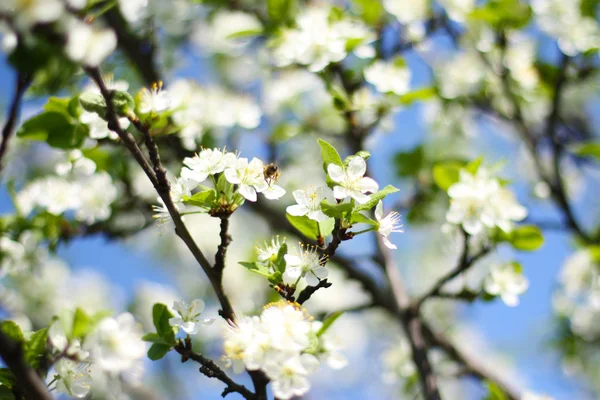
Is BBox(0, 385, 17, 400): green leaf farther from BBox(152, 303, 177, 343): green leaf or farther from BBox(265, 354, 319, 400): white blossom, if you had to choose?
BBox(265, 354, 319, 400): white blossom

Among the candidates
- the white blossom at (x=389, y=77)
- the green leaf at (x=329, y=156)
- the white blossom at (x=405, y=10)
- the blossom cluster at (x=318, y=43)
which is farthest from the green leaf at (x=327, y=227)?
the white blossom at (x=405, y=10)

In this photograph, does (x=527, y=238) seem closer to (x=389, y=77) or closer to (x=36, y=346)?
(x=389, y=77)

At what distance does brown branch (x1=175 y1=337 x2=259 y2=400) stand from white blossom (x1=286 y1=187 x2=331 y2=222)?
0.32 meters

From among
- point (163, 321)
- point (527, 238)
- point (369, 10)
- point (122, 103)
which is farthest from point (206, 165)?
point (369, 10)

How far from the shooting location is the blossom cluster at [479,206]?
1.49m

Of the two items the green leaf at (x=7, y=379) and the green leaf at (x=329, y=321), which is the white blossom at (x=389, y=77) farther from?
the green leaf at (x=7, y=379)

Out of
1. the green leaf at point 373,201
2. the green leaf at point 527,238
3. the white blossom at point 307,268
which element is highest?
the green leaf at point 373,201

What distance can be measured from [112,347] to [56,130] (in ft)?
2.22

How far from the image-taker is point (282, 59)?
1.84m

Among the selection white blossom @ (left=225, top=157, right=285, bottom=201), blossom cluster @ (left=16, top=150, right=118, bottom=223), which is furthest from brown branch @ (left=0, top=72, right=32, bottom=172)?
blossom cluster @ (left=16, top=150, right=118, bottom=223)

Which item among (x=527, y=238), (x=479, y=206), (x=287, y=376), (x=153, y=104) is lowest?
(x=527, y=238)

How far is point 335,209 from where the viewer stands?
40.4 inches

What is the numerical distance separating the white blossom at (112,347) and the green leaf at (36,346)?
14cm

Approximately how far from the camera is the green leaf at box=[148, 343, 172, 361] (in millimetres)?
1043
